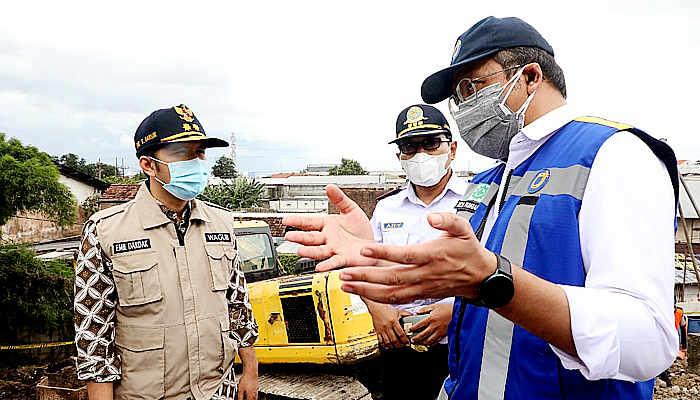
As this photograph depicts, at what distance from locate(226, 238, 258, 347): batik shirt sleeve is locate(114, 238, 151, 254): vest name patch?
21.8 inches

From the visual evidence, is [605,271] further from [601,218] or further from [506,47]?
[506,47]

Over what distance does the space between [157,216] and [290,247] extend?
397 inches

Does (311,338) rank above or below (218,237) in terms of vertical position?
below

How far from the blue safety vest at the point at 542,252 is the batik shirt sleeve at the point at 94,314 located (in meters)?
1.74

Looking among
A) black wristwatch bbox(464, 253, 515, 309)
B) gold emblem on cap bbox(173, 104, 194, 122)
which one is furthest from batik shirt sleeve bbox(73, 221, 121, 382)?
black wristwatch bbox(464, 253, 515, 309)

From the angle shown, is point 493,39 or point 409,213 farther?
point 409,213

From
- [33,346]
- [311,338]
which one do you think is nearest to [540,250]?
[311,338]

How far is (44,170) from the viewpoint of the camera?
Result: 19.6 feet

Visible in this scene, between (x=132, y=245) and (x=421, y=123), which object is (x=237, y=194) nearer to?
(x=421, y=123)

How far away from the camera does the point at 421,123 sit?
11.0ft

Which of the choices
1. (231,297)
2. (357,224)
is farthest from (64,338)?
(357,224)

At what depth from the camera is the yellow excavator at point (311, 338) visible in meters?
4.25

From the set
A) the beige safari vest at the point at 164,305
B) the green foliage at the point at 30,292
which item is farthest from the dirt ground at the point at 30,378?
the beige safari vest at the point at 164,305

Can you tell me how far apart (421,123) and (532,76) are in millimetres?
1774
